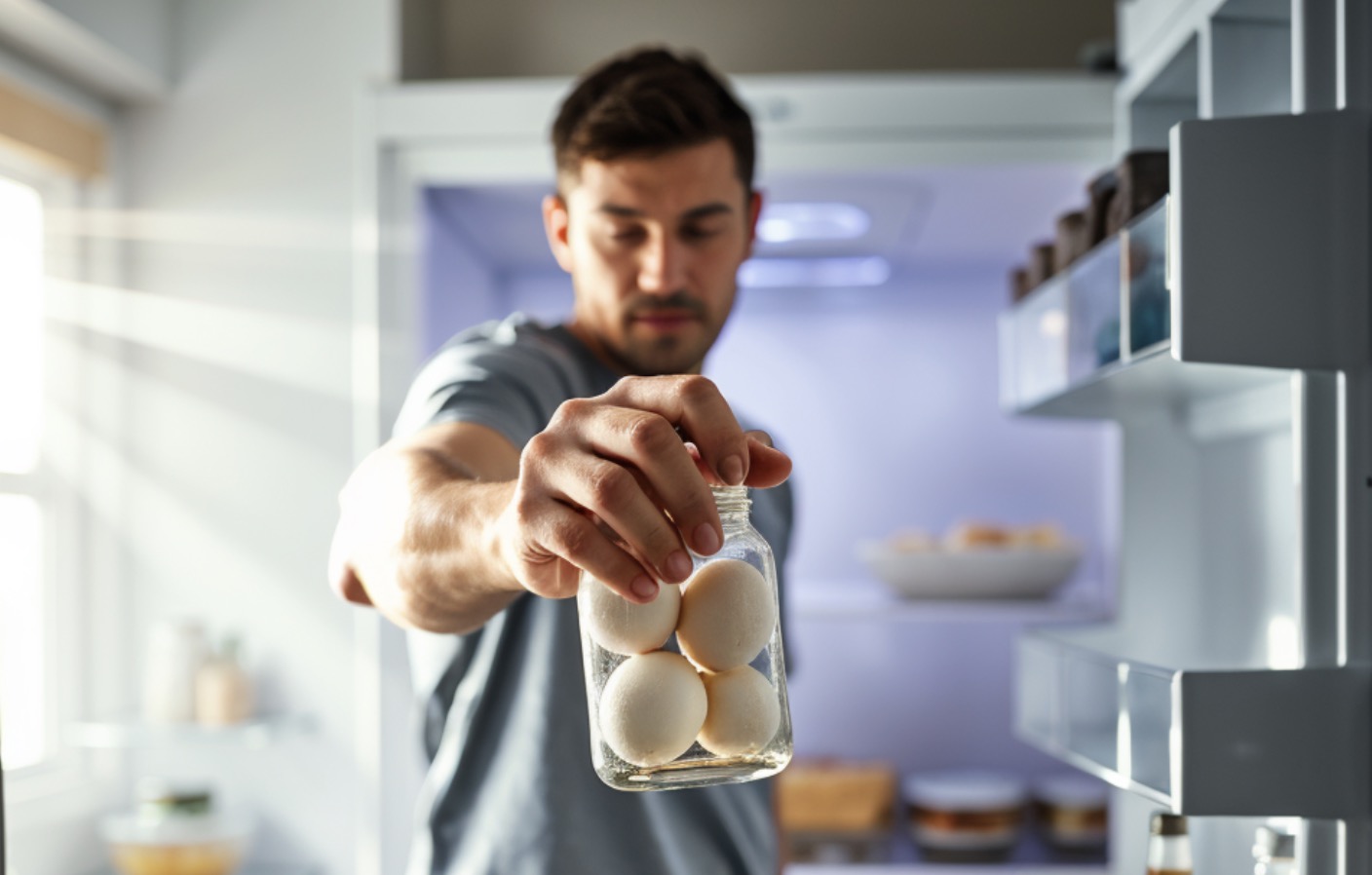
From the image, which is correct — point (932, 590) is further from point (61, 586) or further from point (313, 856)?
point (61, 586)

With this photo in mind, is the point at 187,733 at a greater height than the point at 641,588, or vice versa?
the point at 641,588

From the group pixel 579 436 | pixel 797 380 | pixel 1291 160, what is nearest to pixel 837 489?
pixel 797 380

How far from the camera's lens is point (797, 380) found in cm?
211

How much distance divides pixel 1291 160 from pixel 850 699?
1.46m

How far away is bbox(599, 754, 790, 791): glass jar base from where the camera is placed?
0.53 meters

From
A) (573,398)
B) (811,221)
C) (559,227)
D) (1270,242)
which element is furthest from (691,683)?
(811,221)

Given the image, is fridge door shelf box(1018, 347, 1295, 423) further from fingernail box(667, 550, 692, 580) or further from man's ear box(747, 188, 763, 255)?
fingernail box(667, 550, 692, 580)

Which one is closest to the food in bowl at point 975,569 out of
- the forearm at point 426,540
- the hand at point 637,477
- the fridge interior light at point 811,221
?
the fridge interior light at point 811,221

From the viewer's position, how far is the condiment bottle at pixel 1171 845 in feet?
3.13

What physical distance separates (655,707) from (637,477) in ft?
0.31

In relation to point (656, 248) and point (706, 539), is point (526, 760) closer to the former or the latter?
point (656, 248)

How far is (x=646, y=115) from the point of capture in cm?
106

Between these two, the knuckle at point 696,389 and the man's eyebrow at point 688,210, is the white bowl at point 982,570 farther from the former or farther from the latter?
the knuckle at point 696,389

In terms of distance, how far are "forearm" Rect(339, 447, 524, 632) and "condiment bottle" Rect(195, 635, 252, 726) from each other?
87 centimetres
